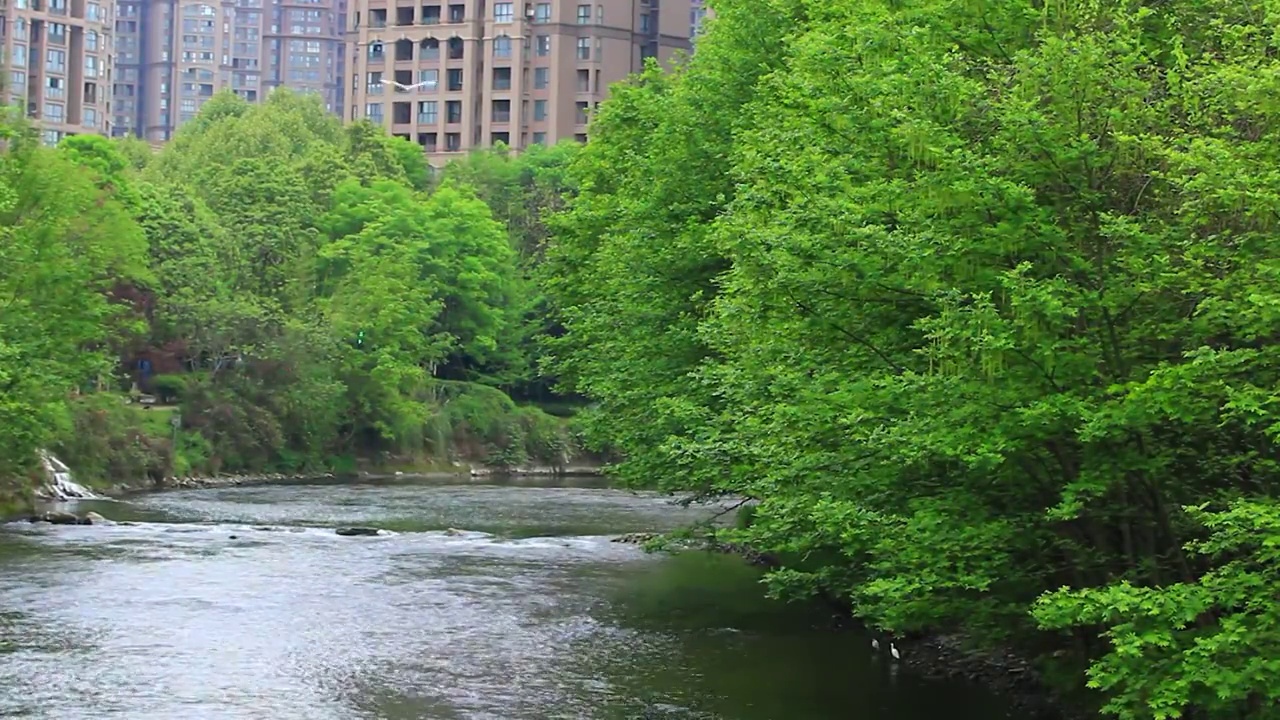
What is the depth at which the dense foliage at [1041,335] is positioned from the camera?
22203 millimetres

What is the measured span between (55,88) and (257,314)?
103807 mm

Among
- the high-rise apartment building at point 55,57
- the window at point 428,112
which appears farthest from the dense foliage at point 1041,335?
the high-rise apartment building at point 55,57

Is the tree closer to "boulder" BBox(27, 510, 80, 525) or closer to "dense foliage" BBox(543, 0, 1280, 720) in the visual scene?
"boulder" BBox(27, 510, 80, 525)

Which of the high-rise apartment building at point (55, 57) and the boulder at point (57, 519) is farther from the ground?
the high-rise apartment building at point (55, 57)

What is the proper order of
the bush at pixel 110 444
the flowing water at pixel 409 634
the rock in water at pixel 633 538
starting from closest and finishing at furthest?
the flowing water at pixel 409 634 → the rock in water at pixel 633 538 → the bush at pixel 110 444

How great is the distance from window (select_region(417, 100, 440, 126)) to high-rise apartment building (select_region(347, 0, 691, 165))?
9cm

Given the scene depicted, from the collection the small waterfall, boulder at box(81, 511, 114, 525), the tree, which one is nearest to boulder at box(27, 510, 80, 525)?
boulder at box(81, 511, 114, 525)

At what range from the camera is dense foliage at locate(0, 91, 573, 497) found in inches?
2473

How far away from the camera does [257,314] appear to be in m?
91.2

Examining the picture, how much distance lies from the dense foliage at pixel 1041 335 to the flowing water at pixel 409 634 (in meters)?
3.03

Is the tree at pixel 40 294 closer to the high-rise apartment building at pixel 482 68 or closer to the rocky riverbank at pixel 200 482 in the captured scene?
the rocky riverbank at pixel 200 482

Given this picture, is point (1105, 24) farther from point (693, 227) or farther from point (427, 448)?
point (427, 448)

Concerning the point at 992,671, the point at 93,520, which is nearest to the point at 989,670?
the point at 992,671

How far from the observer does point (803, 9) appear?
150 ft
